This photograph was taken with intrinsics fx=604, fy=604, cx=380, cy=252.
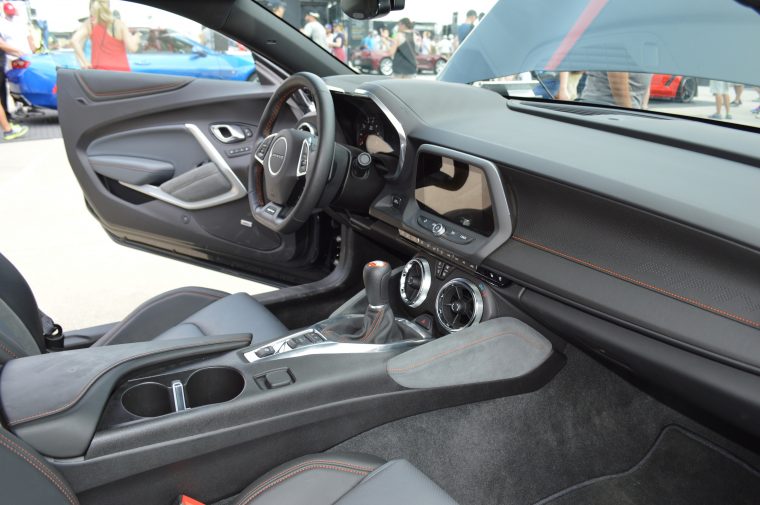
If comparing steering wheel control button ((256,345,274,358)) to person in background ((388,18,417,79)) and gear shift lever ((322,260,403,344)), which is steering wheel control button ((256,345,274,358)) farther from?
person in background ((388,18,417,79))

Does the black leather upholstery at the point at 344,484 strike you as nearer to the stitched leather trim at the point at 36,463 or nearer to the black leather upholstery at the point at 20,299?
the stitched leather trim at the point at 36,463

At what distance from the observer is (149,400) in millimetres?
1200

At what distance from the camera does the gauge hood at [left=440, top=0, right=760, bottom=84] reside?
113 centimetres

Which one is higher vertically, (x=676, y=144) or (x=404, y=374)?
(x=676, y=144)

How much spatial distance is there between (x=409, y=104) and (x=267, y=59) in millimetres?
776

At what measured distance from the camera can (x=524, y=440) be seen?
1515 mm

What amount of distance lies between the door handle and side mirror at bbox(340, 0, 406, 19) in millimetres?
678

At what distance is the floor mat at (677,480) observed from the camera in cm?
158

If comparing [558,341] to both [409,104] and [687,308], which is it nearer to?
[687,308]

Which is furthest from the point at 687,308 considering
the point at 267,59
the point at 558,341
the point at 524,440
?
the point at 267,59

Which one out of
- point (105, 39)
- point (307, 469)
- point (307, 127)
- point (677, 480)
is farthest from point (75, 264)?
point (677, 480)

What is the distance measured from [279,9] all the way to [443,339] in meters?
1.36

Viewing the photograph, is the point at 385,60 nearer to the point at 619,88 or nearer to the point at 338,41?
the point at 338,41

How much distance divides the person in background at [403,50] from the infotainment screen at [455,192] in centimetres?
208
